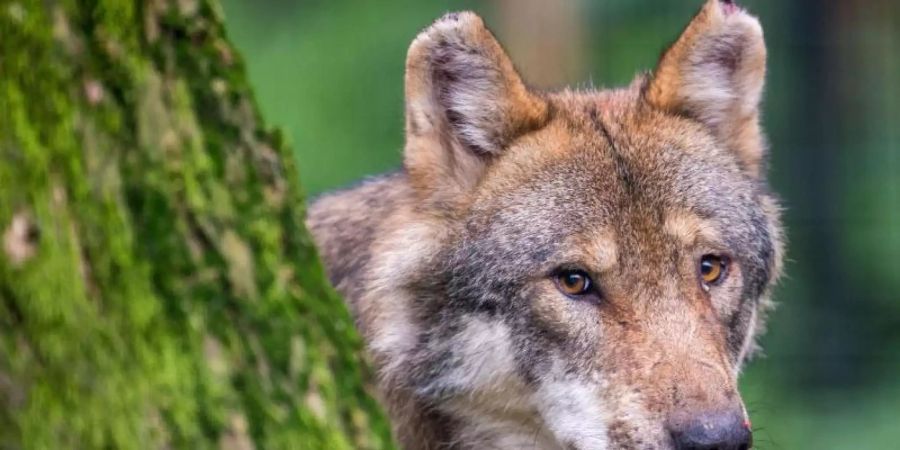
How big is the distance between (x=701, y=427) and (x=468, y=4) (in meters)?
8.60

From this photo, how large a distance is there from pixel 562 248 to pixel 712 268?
494mm

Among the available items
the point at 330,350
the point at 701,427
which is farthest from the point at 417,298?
the point at 330,350

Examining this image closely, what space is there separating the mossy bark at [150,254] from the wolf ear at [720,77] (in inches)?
89.1

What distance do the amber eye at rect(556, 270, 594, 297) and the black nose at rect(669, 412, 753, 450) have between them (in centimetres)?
59

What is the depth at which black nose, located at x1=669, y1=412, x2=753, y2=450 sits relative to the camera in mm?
3488

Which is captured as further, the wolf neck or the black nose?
the wolf neck

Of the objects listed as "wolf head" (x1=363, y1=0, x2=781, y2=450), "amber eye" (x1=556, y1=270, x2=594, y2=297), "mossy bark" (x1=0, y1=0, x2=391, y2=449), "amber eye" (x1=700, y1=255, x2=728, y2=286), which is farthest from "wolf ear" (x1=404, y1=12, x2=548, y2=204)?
"mossy bark" (x1=0, y1=0, x2=391, y2=449)

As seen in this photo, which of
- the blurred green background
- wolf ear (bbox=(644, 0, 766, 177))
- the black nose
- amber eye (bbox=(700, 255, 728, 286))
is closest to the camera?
the black nose

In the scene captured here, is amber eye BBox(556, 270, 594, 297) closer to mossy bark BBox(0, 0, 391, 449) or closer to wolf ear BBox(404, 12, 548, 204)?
wolf ear BBox(404, 12, 548, 204)

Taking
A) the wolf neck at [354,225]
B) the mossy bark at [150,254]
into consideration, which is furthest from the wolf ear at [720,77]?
the mossy bark at [150,254]

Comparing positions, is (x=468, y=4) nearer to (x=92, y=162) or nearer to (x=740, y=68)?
(x=740, y=68)

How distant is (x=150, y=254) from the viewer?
7.45ft

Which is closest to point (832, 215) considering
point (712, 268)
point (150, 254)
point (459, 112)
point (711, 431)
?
point (712, 268)

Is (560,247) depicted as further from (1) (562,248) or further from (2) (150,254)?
(2) (150,254)
